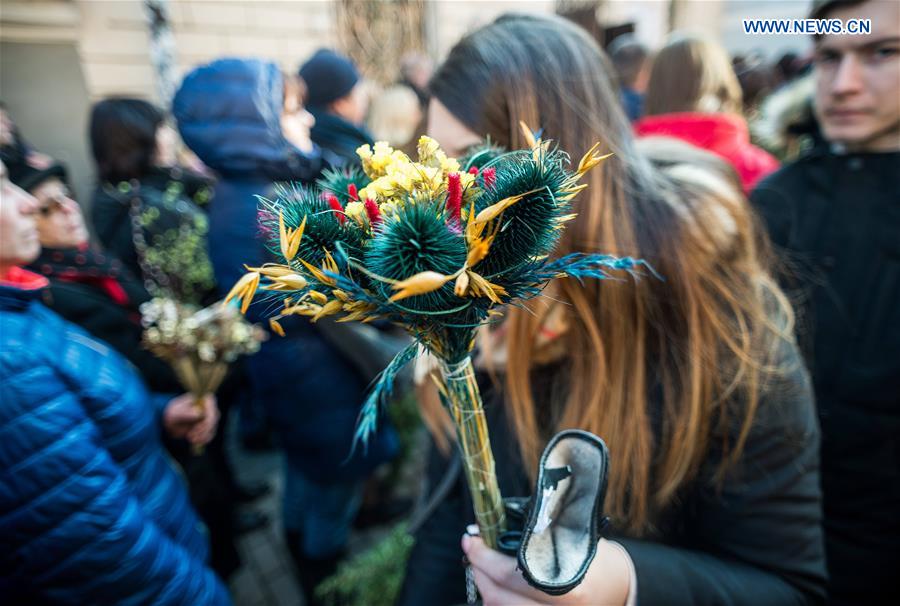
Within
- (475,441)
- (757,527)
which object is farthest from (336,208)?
(757,527)

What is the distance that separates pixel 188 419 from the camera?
2.14m

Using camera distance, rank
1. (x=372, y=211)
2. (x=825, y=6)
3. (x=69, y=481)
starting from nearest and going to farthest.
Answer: (x=372, y=211), (x=69, y=481), (x=825, y=6)

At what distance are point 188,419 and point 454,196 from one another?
2.01m

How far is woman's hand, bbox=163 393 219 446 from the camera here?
6.96ft

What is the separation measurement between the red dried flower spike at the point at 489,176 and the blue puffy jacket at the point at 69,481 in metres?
1.28

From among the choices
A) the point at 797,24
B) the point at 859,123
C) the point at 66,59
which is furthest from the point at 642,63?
the point at 66,59

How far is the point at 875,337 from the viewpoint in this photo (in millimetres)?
1711

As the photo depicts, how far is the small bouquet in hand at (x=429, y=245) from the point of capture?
0.55 metres

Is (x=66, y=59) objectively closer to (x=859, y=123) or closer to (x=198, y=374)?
(x=198, y=374)

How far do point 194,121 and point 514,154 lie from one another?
2085 mm

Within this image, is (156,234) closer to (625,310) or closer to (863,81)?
(625,310)

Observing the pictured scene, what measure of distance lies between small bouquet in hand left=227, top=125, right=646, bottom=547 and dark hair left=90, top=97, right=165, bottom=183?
320 cm

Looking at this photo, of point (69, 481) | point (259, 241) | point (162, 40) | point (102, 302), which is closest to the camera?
point (69, 481)

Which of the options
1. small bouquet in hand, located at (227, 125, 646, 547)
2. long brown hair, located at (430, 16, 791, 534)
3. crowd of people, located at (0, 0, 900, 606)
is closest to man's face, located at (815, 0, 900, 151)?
crowd of people, located at (0, 0, 900, 606)
